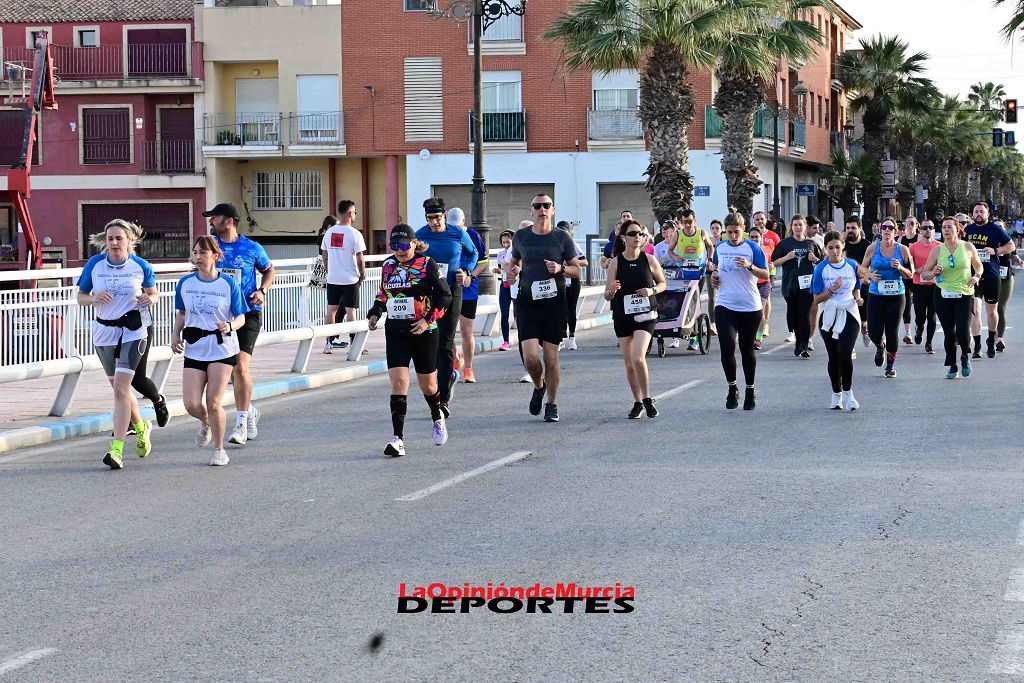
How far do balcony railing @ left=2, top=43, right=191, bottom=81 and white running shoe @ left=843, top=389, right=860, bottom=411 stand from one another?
129 feet

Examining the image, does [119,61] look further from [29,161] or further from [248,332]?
[248,332]

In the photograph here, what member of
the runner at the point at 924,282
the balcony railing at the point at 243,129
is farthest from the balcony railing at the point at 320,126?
the runner at the point at 924,282

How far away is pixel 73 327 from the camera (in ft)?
51.2

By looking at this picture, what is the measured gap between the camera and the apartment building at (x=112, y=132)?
49594mm

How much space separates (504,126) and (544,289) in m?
36.5

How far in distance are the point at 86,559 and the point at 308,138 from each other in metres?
42.4

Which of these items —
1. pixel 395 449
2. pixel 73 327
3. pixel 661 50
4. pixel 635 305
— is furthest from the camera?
pixel 661 50

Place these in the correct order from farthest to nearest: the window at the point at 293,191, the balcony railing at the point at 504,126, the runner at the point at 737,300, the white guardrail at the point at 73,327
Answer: the window at the point at 293,191, the balcony railing at the point at 504,126, the runner at the point at 737,300, the white guardrail at the point at 73,327

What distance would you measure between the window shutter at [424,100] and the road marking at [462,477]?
39.0m

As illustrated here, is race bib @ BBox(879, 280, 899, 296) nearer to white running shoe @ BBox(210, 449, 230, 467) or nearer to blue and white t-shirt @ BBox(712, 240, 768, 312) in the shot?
blue and white t-shirt @ BBox(712, 240, 768, 312)

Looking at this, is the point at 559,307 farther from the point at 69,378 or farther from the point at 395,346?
the point at 69,378

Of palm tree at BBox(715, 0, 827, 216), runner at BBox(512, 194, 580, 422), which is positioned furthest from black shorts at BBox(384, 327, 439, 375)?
palm tree at BBox(715, 0, 827, 216)

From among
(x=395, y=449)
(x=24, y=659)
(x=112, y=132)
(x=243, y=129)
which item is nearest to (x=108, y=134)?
(x=112, y=132)

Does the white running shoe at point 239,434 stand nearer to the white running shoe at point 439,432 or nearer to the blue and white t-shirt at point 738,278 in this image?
the white running shoe at point 439,432
